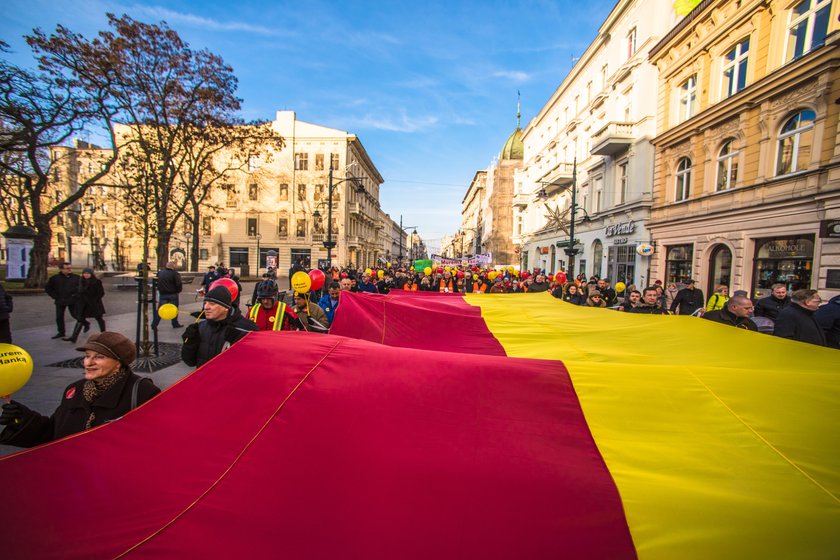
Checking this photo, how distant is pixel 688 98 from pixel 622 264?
918 centimetres

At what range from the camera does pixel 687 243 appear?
17.9m

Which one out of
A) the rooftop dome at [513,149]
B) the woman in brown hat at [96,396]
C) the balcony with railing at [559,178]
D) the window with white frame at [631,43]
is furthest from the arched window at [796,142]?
the rooftop dome at [513,149]

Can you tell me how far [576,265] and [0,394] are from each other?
1271 inches

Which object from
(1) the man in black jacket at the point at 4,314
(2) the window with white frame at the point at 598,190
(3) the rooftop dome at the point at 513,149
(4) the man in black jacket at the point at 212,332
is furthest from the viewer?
(3) the rooftop dome at the point at 513,149

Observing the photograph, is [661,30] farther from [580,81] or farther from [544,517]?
[544,517]

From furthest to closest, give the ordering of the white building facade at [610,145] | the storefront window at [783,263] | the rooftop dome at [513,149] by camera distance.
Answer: the rooftop dome at [513,149] → the white building facade at [610,145] → the storefront window at [783,263]

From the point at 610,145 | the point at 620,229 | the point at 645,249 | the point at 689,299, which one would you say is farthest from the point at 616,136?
the point at 689,299

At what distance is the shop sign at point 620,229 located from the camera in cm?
2186

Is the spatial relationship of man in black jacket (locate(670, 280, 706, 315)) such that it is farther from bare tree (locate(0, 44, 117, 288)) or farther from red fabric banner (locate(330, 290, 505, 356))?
bare tree (locate(0, 44, 117, 288))

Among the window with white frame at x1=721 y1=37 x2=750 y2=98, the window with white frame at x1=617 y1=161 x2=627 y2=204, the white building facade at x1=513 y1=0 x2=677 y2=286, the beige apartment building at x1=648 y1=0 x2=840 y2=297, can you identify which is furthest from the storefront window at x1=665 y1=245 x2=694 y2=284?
the window with white frame at x1=721 y1=37 x2=750 y2=98

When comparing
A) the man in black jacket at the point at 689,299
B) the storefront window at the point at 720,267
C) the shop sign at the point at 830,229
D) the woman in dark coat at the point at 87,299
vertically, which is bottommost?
the woman in dark coat at the point at 87,299

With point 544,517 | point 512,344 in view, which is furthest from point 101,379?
point 512,344

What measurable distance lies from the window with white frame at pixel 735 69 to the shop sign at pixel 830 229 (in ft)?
23.2

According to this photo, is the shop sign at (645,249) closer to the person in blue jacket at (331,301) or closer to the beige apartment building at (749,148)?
the beige apartment building at (749,148)
